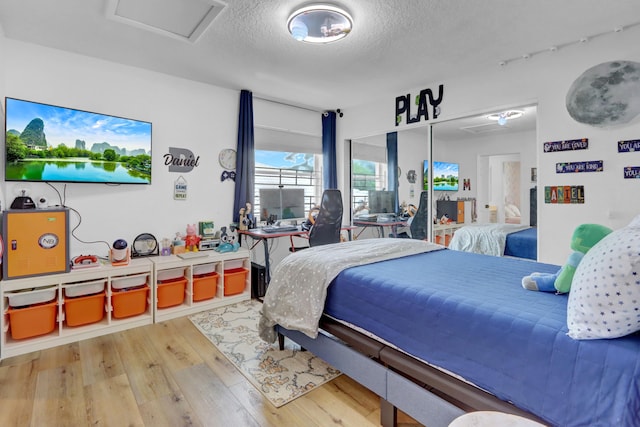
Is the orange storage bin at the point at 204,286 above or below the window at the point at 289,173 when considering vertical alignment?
below

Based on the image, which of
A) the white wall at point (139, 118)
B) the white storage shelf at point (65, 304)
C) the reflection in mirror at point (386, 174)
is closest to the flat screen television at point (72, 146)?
the white wall at point (139, 118)

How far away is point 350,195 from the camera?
4824mm

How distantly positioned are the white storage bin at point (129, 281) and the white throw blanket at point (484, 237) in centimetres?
324

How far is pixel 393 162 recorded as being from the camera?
13.7ft

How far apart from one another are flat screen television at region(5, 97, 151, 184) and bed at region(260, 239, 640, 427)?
6.47ft

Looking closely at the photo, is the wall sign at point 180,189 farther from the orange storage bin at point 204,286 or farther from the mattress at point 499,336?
the mattress at point 499,336

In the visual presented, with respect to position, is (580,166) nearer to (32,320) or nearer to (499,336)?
(499,336)

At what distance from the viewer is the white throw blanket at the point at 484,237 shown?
10.5 ft

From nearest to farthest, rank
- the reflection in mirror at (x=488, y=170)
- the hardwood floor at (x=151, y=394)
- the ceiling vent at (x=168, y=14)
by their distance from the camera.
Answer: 1. the hardwood floor at (x=151, y=394)
2. the ceiling vent at (x=168, y=14)
3. the reflection in mirror at (x=488, y=170)

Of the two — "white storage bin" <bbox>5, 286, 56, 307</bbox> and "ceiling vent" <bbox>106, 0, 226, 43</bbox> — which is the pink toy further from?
"ceiling vent" <bbox>106, 0, 226, 43</bbox>

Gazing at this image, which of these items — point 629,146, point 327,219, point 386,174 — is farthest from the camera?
point 386,174

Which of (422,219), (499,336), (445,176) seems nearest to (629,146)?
(445,176)

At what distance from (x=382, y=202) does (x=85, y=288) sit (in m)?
3.41

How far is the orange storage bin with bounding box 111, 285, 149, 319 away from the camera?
274 cm
